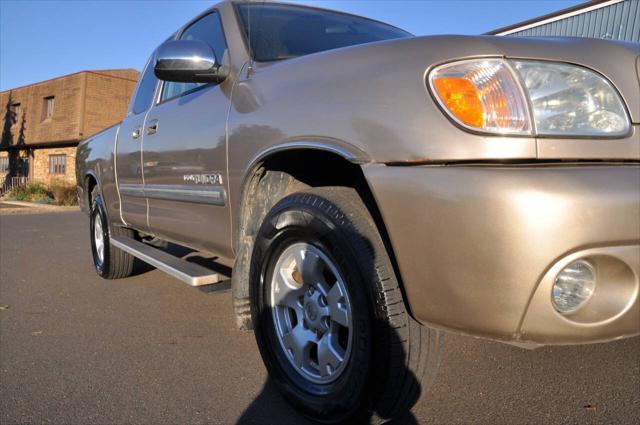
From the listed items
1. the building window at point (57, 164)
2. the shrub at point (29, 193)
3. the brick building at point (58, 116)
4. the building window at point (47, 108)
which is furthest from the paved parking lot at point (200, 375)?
the building window at point (47, 108)

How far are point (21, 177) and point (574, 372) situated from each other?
31270 millimetres

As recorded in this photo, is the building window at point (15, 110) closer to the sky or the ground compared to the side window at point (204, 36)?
closer to the sky

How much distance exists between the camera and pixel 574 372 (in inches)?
105

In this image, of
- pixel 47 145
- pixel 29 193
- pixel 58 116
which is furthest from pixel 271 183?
pixel 47 145

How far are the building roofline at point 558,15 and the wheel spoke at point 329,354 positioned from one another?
856cm

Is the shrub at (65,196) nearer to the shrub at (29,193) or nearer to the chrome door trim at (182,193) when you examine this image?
the shrub at (29,193)

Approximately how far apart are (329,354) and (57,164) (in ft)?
88.9

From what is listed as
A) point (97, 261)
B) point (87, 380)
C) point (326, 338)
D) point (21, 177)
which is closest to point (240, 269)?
point (326, 338)

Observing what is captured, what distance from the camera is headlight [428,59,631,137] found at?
1.64 metres

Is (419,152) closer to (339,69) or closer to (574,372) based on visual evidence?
(339,69)

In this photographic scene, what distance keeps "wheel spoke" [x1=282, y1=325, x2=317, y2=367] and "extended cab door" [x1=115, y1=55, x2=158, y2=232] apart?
2.12 meters

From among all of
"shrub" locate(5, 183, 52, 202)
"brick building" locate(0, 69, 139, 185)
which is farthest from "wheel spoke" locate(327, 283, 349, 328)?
"brick building" locate(0, 69, 139, 185)

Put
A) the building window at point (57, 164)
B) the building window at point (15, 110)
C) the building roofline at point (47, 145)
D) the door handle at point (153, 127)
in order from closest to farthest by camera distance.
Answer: the door handle at point (153, 127) < the building roofline at point (47, 145) < the building window at point (57, 164) < the building window at point (15, 110)

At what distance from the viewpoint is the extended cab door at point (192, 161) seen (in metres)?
2.84
